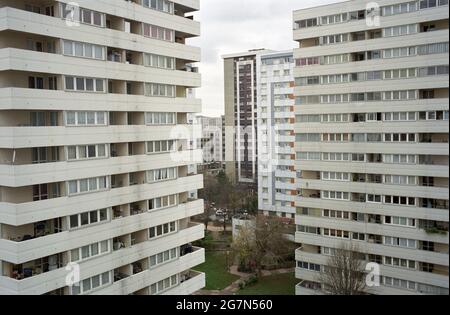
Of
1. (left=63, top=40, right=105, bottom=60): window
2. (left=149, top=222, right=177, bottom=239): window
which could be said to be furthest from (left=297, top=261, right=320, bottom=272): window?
(left=63, top=40, right=105, bottom=60): window

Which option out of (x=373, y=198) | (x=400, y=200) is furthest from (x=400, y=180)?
(x=373, y=198)

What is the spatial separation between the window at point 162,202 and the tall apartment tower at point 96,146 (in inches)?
0.7

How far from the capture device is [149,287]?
17.0 feet

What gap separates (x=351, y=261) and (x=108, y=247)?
10.4ft

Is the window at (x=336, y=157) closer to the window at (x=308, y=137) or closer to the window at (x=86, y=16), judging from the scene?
the window at (x=308, y=137)

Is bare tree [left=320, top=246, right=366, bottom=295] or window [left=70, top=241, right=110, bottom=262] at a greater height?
window [left=70, top=241, right=110, bottom=262]

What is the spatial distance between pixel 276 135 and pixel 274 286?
4.70 meters

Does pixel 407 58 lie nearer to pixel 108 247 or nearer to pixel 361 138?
pixel 361 138

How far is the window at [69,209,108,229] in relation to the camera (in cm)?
427

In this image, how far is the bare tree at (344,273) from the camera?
557cm

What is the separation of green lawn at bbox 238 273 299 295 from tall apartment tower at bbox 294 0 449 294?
1.03m

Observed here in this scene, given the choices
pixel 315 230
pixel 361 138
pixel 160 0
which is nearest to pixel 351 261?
pixel 315 230

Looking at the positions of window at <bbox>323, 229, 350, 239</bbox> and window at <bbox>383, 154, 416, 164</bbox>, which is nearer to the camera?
window at <bbox>383, 154, 416, 164</bbox>

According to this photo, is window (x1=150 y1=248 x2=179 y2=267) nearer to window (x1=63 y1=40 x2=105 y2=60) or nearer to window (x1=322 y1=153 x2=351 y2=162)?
window (x1=63 y1=40 x2=105 y2=60)
